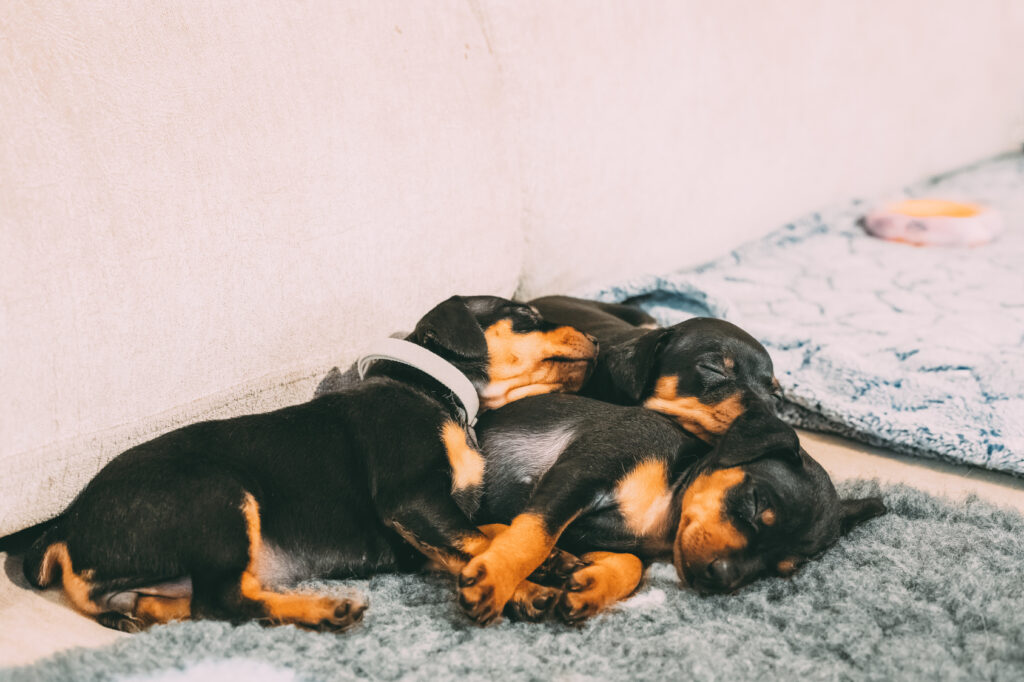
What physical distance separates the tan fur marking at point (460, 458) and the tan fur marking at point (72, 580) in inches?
31.3

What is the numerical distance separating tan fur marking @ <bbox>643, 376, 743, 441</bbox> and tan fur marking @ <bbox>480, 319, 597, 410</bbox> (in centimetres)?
22

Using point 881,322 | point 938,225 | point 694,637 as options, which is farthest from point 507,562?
point 938,225

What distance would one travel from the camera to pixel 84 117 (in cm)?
197

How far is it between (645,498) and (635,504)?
3 centimetres

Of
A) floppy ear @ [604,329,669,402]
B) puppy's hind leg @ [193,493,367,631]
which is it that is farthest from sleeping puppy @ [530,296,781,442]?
puppy's hind leg @ [193,493,367,631]

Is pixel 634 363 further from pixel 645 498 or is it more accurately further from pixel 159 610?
pixel 159 610

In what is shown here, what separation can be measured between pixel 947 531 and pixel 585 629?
0.94 meters

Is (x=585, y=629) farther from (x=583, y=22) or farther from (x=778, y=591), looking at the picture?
(x=583, y=22)

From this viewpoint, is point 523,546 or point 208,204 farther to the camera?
point 208,204

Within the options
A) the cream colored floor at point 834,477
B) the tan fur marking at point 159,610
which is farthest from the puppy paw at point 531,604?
the cream colored floor at point 834,477

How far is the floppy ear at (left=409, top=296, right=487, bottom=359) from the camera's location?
2287 mm

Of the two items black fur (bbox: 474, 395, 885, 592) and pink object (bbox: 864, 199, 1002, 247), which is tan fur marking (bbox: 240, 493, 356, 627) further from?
pink object (bbox: 864, 199, 1002, 247)

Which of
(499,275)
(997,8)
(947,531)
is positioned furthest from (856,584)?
Result: (997,8)

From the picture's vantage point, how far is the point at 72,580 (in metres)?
1.75
